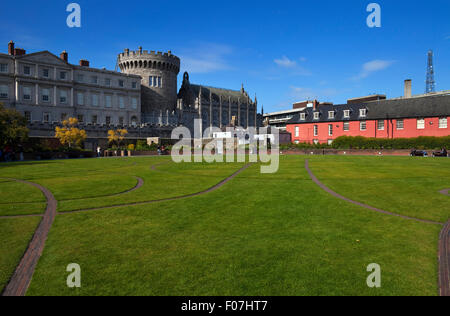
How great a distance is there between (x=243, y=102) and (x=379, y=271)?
319 feet

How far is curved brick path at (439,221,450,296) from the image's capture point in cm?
548

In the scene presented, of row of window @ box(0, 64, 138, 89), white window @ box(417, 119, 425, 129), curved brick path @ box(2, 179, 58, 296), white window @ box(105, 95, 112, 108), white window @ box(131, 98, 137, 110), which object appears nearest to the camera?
curved brick path @ box(2, 179, 58, 296)

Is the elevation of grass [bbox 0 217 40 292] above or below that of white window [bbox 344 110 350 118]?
below

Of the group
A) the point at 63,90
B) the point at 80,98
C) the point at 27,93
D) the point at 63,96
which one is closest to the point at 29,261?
the point at 27,93

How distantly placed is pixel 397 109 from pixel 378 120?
3483mm

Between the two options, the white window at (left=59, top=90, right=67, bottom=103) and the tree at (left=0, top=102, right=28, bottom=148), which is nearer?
the tree at (left=0, top=102, right=28, bottom=148)

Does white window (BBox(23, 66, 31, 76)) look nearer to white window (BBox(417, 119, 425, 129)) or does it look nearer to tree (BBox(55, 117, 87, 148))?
tree (BBox(55, 117, 87, 148))

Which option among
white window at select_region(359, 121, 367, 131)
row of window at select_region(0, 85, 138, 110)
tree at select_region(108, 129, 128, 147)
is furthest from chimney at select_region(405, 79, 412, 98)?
row of window at select_region(0, 85, 138, 110)

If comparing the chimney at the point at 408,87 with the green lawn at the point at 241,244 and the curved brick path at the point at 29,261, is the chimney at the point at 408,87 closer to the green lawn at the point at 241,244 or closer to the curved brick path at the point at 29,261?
the green lawn at the point at 241,244

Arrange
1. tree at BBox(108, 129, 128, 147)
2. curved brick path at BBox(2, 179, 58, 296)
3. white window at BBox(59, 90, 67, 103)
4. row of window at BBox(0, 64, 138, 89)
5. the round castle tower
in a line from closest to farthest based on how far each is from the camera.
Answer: curved brick path at BBox(2, 179, 58, 296)
tree at BBox(108, 129, 128, 147)
row of window at BBox(0, 64, 138, 89)
white window at BBox(59, 90, 67, 103)
the round castle tower

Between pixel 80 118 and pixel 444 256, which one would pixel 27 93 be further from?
pixel 444 256

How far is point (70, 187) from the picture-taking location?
15039mm

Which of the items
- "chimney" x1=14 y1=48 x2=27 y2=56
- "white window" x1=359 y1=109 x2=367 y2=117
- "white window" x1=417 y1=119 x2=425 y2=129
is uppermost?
"chimney" x1=14 y1=48 x2=27 y2=56
